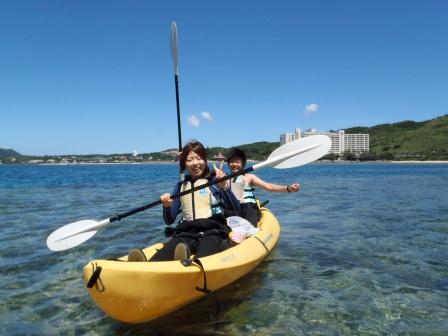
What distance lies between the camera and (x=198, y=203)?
5.40 meters

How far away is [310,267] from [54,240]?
3878 millimetres

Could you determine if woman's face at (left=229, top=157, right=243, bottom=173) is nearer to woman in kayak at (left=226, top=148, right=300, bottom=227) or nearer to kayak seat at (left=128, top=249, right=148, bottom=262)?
woman in kayak at (left=226, top=148, right=300, bottom=227)

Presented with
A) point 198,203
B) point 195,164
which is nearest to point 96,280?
point 198,203

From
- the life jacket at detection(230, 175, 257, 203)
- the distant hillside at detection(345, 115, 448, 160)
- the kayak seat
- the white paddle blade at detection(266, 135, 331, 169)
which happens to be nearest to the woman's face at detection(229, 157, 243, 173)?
the life jacket at detection(230, 175, 257, 203)

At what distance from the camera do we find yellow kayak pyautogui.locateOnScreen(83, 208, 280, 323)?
12.0ft

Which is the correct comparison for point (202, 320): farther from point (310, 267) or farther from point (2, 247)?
point (2, 247)

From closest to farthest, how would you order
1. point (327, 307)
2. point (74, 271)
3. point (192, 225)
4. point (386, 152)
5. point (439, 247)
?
point (327, 307)
point (192, 225)
point (74, 271)
point (439, 247)
point (386, 152)

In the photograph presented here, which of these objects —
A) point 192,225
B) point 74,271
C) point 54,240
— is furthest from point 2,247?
point 192,225

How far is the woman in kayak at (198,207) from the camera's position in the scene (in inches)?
200

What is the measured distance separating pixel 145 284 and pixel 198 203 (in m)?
1.82

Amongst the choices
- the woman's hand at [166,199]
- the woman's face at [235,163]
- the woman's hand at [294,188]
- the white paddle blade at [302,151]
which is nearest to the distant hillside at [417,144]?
the white paddle blade at [302,151]

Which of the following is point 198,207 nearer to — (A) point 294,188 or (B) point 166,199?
(B) point 166,199

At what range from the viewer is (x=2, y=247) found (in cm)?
816

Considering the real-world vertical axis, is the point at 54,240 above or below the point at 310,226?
above
